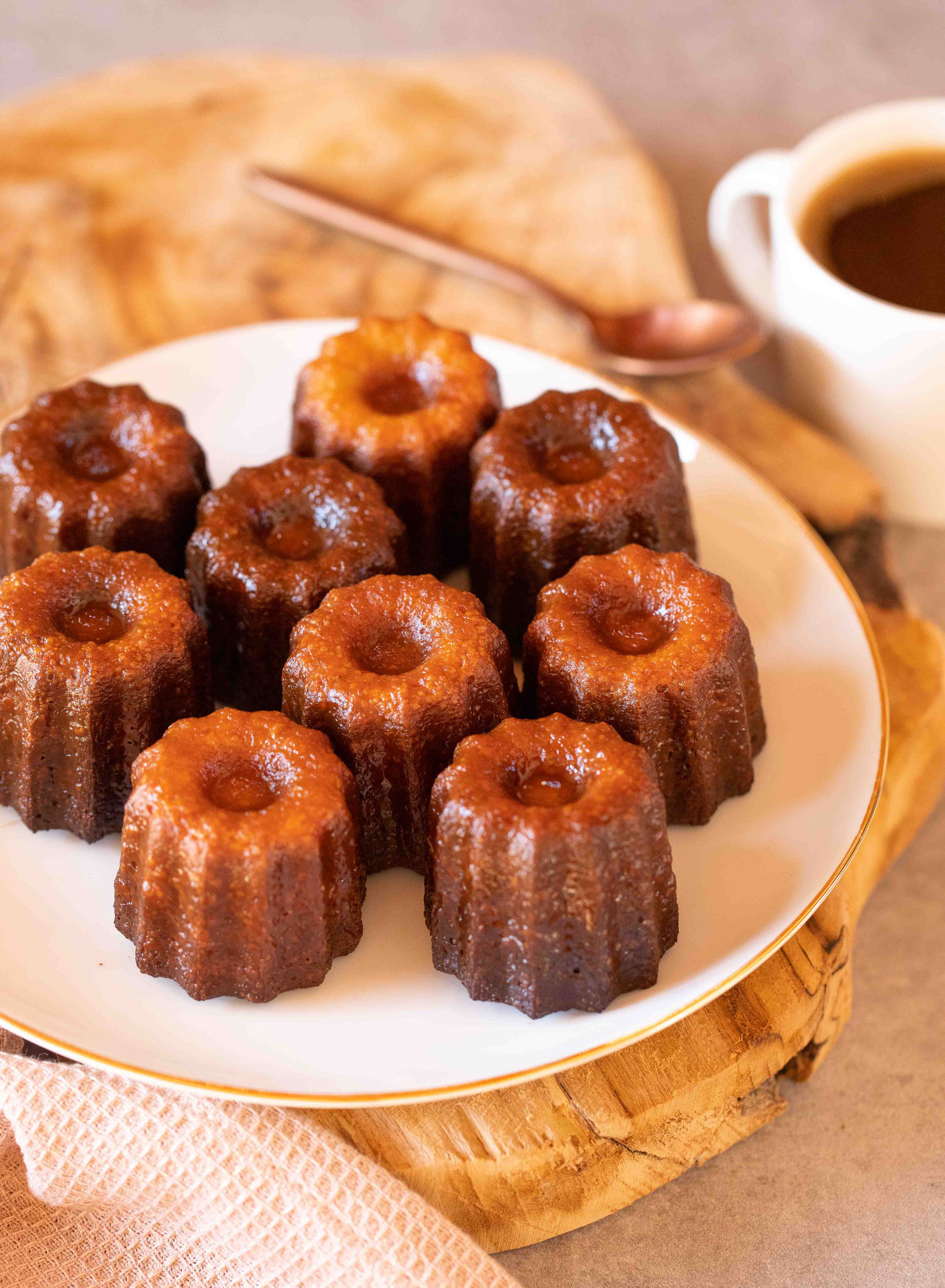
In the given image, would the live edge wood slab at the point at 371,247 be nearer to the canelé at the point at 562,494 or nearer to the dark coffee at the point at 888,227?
the dark coffee at the point at 888,227

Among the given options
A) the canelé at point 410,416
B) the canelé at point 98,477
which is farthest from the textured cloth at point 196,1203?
the canelé at point 410,416

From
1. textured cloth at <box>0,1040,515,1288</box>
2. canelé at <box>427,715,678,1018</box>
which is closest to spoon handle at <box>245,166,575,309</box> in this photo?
canelé at <box>427,715,678,1018</box>

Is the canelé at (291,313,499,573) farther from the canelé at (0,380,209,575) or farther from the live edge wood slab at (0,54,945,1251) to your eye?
the live edge wood slab at (0,54,945,1251)

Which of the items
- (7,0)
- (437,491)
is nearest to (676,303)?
(437,491)

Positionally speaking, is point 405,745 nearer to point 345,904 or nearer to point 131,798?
point 345,904

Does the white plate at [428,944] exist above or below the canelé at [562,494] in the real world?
below

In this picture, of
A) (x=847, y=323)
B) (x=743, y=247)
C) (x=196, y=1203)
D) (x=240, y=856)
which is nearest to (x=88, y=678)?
A: (x=240, y=856)

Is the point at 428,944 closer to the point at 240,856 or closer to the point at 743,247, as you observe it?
the point at 240,856

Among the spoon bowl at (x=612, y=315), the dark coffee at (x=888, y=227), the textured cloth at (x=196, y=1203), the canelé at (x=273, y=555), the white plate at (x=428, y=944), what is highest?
the dark coffee at (x=888, y=227)
